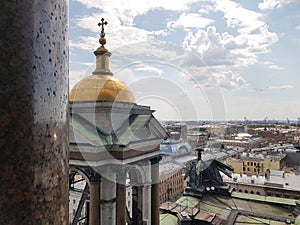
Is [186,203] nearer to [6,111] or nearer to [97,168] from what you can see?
[97,168]

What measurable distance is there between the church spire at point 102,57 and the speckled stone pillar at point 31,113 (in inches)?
412

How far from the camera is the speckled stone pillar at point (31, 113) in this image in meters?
1.18

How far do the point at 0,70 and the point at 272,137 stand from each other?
440 ft

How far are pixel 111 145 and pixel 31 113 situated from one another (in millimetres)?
7786

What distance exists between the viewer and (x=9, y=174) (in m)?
1.17

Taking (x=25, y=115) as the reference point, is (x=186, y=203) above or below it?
below

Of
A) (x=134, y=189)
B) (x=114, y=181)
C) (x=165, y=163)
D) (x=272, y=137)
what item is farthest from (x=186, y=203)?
(x=272, y=137)

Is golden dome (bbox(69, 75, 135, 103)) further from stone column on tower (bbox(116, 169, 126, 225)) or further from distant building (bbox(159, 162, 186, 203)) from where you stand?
distant building (bbox(159, 162, 186, 203))

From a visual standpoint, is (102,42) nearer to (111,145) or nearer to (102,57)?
(102,57)

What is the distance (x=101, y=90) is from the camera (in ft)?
34.8

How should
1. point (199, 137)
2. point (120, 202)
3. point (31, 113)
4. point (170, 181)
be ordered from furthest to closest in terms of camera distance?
point (170, 181)
point (199, 137)
point (120, 202)
point (31, 113)

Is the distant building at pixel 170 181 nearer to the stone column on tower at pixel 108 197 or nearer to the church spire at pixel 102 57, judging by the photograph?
the church spire at pixel 102 57

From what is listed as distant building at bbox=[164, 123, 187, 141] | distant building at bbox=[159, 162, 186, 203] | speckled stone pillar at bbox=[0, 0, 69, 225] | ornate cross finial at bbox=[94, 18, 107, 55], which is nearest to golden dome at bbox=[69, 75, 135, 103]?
ornate cross finial at bbox=[94, 18, 107, 55]

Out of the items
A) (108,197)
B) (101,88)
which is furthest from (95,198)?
(101,88)
